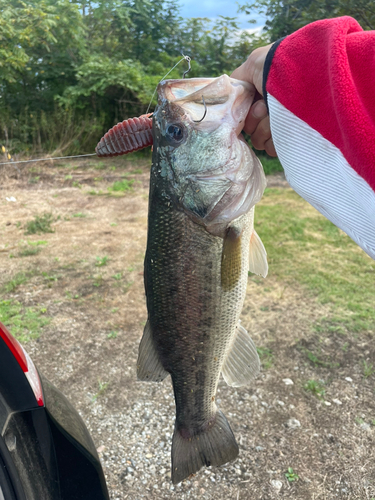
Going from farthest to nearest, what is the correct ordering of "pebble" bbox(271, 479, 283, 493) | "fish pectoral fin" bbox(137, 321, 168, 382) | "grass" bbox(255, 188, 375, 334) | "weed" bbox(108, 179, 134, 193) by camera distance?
"weed" bbox(108, 179, 134, 193)
"grass" bbox(255, 188, 375, 334)
"pebble" bbox(271, 479, 283, 493)
"fish pectoral fin" bbox(137, 321, 168, 382)

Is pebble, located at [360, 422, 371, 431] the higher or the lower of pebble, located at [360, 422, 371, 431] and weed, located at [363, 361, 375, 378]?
the higher

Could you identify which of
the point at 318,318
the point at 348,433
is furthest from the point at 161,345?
the point at 318,318

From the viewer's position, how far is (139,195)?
8133 millimetres

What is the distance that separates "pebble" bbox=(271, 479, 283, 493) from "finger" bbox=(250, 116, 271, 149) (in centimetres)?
205

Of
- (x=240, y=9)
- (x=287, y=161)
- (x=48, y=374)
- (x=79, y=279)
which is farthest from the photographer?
(x=240, y=9)

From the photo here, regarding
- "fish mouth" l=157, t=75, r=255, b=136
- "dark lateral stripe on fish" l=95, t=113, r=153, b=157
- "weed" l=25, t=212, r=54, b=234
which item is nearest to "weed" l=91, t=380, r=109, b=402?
"dark lateral stripe on fish" l=95, t=113, r=153, b=157

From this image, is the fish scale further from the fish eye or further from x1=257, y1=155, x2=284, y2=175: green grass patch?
x1=257, y1=155, x2=284, y2=175: green grass patch

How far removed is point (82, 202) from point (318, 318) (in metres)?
5.47

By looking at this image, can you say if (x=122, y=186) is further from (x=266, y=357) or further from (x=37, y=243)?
(x=266, y=357)

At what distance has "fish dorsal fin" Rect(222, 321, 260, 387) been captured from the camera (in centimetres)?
177

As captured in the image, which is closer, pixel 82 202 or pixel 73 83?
pixel 82 202

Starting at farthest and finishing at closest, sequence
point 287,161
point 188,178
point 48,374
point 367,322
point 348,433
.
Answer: point 367,322 → point 48,374 → point 348,433 → point 188,178 → point 287,161

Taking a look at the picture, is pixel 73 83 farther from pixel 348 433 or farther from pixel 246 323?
pixel 348 433

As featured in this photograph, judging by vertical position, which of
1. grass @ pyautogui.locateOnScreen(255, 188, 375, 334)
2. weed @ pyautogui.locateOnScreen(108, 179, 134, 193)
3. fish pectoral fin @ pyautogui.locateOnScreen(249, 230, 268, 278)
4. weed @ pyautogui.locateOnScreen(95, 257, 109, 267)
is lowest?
weed @ pyautogui.locateOnScreen(108, 179, 134, 193)
